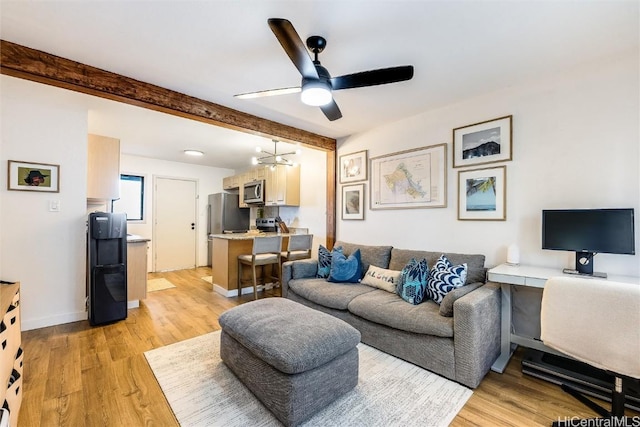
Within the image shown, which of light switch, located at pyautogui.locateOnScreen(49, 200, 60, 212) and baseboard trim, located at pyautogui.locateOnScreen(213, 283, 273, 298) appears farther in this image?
baseboard trim, located at pyautogui.locateOnScreen(213, 283, 273, 298)

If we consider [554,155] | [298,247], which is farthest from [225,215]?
[554,155]

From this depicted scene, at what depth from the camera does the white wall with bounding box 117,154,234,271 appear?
17.5 feet

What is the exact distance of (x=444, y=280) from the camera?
2.35 metres

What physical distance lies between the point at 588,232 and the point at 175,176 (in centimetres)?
636

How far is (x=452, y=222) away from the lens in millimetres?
2910

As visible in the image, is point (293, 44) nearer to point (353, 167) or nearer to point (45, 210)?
point (353, 167)

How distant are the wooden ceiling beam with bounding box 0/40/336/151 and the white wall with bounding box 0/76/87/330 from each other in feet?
2.74

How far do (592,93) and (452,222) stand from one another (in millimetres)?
1476


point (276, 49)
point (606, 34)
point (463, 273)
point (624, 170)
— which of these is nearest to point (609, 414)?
point (463, 273)

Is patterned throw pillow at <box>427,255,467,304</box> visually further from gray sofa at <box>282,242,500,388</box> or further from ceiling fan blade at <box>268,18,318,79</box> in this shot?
ceiling fan blade at <box>268,18,318,79</box>

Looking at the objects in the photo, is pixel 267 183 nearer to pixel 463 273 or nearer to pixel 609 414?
pixel 463 273

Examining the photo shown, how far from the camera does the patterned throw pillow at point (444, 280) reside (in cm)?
232

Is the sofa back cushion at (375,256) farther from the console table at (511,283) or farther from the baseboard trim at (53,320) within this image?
the baseboard trim at (53,320)

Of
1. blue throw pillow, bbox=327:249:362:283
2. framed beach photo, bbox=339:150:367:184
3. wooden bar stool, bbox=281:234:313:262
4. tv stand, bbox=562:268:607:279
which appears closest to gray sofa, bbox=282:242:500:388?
blue throw pillow, bbox=327:249:362:283
